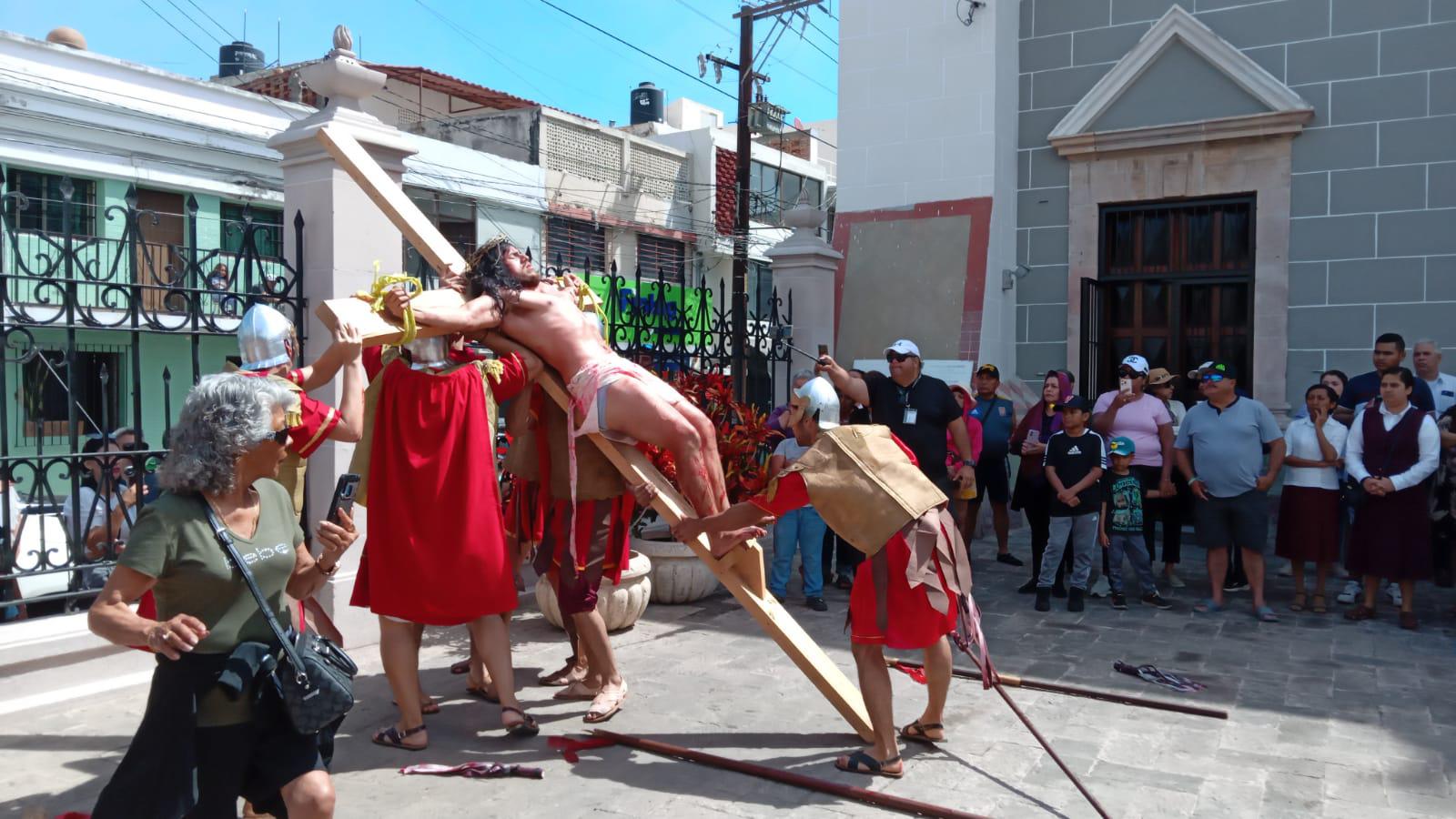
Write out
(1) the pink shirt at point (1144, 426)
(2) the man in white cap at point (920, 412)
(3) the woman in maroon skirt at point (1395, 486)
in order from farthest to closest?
1. (1) the pink shirt at point (1144, 426)
2. (2) the man in white cap at point (920, 412)
3. (3) the woman in maroon skirt at point (1395, 486)

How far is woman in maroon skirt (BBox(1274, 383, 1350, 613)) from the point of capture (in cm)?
679

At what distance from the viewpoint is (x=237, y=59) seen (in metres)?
23.5

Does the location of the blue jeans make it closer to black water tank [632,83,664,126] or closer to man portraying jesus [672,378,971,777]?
man portraying jesus [672,378,971,777]

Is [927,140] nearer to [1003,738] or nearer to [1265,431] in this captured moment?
[1265,431]

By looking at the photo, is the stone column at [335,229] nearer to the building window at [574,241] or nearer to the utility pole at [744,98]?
the utility pole at [744,98]

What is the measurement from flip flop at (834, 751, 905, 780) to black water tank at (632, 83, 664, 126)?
103 feet

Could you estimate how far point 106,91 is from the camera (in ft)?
47.6

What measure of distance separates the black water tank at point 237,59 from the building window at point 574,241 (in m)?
8.00

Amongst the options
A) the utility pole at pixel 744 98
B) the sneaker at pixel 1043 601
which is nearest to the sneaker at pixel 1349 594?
the sneaker at pixel 1043 601

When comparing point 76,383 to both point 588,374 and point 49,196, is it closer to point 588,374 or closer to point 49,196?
point 588,374

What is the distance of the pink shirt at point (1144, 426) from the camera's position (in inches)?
291

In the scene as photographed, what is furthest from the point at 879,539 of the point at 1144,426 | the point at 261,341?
the point at 1144,426

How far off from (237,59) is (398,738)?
2365cm

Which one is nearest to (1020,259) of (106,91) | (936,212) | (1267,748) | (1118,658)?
→ (936,212)
